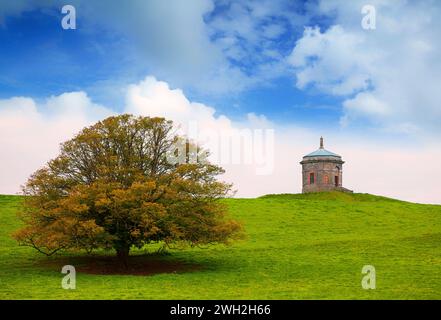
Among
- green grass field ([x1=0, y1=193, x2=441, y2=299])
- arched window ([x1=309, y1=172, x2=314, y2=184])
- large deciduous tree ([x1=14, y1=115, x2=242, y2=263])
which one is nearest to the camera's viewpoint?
green grass field ([x1=0, y1=193, x2=441, y2=299])

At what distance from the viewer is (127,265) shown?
35938 mm

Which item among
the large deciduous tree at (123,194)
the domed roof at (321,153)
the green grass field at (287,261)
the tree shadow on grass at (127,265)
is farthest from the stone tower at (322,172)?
the large deciduous tree at (123,194)

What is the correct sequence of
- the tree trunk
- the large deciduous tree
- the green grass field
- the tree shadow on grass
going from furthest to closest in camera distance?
the tree trunk < the tree shadow on grass < the large deciduous tree < the green grass field

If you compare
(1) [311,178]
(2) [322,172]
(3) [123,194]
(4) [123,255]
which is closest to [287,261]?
(4) [123,255]

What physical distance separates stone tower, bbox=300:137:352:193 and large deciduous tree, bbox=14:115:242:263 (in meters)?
59.4

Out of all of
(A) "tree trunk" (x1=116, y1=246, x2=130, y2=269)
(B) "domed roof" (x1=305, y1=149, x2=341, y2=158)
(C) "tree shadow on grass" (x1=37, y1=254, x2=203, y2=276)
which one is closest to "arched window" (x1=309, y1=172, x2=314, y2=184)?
(B) "domed roof" (x1=305, y1=149, x2=341, y2=158)

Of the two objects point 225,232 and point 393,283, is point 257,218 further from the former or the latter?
point 393,283

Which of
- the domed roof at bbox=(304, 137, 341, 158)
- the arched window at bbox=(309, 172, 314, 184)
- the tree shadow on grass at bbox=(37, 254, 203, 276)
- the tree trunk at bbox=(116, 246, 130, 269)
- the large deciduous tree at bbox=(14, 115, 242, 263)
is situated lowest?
the tree shadow on grass at bbox=(37, 254, 203, 276)

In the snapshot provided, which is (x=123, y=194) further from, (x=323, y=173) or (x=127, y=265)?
(x=323, y=173)

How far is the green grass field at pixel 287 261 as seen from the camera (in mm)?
26500

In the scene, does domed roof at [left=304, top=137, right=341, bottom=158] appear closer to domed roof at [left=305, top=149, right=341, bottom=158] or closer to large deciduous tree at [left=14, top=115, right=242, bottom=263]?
domed roof at [left=305, top=149, right=341, bottom=158]

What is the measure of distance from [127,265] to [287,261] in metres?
11.6

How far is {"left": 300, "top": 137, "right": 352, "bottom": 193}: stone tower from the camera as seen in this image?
93.9m
